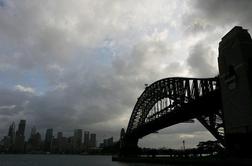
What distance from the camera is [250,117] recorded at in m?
32.2

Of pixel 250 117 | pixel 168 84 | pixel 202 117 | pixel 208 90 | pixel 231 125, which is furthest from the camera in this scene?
pixel 168 84

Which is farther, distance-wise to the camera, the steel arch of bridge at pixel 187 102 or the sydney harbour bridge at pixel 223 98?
the steel arch of bridge at pixel 187 102

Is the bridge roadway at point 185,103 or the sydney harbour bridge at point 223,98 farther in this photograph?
the bridge roadway at point 185,103

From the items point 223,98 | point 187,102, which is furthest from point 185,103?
point 223,98

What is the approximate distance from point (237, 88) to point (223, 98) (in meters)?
3.40

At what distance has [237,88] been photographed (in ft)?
115

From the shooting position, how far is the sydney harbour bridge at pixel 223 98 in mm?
33659

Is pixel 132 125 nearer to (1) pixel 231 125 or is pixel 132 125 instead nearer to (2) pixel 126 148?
(2) pixel 126 148

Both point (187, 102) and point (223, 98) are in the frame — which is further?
point (187, 102)

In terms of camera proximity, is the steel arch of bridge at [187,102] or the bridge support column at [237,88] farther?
the steel arch of bridge at [187,102]

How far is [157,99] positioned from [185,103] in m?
24.4

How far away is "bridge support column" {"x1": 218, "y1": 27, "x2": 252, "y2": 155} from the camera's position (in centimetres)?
3303

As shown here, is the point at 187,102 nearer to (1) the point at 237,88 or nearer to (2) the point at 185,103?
(2) the point at 185,103

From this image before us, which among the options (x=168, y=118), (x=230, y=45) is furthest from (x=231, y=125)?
(x=168, y=118)
